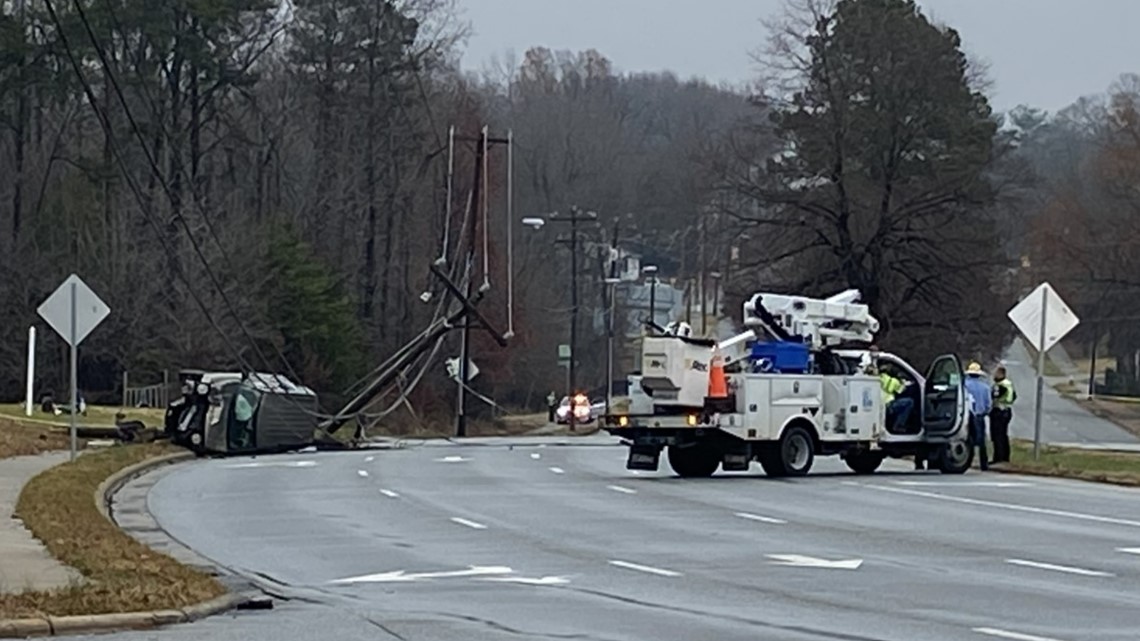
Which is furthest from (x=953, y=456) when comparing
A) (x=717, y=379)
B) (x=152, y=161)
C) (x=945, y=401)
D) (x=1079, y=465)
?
(x=152, y=161)

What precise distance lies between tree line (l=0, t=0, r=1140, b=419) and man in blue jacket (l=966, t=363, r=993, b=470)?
22.8m

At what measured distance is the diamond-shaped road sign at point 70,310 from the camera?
3072cm

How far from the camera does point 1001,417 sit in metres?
34.8

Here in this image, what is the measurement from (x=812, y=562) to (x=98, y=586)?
651cm

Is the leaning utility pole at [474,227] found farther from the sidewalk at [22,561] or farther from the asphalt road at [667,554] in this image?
the sidewalk at [22,561]

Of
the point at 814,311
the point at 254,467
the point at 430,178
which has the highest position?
the point at 430,178

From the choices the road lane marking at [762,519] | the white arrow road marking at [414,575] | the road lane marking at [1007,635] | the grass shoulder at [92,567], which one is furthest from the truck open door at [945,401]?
the road lane marking at [1007,635]

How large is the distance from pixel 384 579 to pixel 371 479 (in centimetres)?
1541

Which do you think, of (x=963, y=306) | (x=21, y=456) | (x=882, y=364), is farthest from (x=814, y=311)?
(x=963, y=306)

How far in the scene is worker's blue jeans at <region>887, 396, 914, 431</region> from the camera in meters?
33.0

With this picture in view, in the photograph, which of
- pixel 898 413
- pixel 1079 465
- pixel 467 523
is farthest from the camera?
pixel 1079 465

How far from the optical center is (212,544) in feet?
67.5

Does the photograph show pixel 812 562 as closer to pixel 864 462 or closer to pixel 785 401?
pixel 785 401

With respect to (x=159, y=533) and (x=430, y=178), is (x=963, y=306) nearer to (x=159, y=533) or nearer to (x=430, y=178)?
(x=430, y=178)
